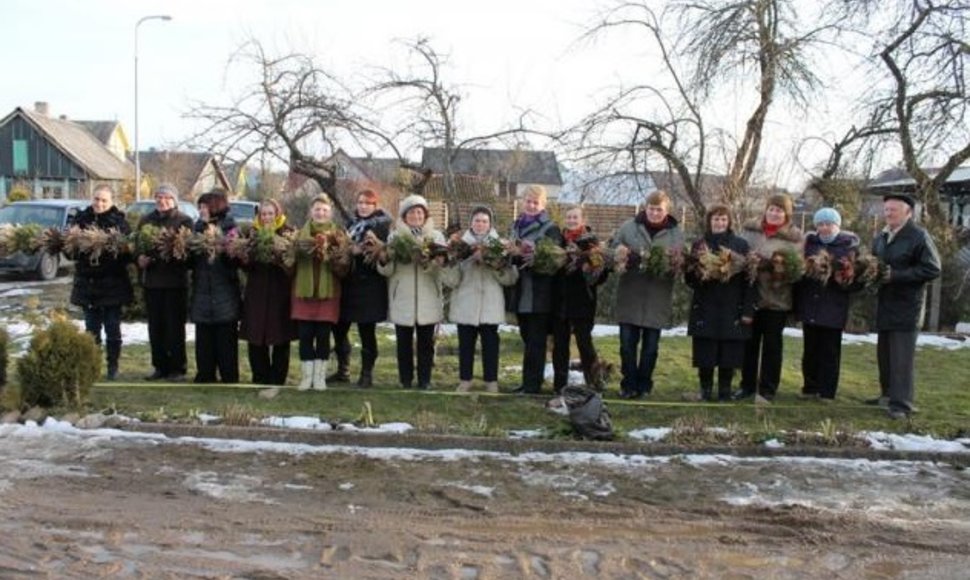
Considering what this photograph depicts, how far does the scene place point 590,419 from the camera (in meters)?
6.68

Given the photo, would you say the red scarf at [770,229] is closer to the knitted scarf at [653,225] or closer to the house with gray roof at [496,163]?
the knitted scarf at [653,225]

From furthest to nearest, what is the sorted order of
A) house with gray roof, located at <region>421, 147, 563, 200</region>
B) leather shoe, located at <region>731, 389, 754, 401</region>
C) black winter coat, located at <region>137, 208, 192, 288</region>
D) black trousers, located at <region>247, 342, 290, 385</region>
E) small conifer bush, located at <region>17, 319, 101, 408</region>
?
house with gray roof, located at <region>421, 147, 563, 200</region>
black trousers, located at <region>247, 342, 290, 385</region>
black winter coat, located at <region>137, 208, 192, 288</region>
leather shoe, located at <region>731, 389, 754, 401</region>
small conifer bush, located at <region>17, 319, 101, 408</region>

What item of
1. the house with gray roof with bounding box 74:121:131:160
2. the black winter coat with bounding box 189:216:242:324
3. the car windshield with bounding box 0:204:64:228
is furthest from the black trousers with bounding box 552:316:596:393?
the house with gray roof with bounding box 74:121:131:160

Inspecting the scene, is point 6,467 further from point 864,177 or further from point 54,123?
point 54,123

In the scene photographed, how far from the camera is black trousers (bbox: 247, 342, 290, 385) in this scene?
863 cm

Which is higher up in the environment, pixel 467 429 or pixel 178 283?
pixel 178 283

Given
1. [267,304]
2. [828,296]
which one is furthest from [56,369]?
[828,296]

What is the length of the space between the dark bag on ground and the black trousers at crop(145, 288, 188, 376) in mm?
4107

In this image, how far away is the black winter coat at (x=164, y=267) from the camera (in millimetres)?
8422

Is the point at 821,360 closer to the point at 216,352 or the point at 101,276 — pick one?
the point at 216,352

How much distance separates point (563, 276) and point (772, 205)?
2022mm

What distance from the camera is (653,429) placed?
700 cm

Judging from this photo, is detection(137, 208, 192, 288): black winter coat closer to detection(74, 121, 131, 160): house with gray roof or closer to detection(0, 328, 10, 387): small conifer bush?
detection(0, 328, 10, 387): small conifer bush

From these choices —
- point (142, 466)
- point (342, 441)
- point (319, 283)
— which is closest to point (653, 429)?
point (342, 441)
